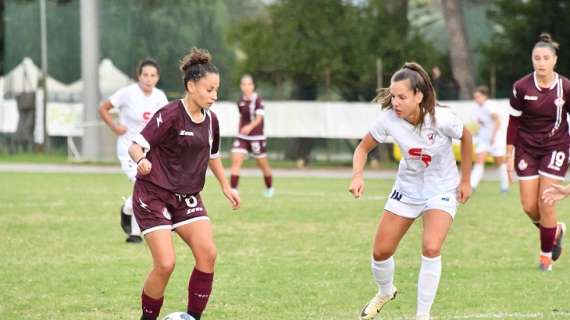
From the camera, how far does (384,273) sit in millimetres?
8266

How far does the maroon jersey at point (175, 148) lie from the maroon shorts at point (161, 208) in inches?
1.9

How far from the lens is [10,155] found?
36562 mm

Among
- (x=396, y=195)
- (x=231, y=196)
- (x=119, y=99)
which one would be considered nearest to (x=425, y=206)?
(x=396, y=195)

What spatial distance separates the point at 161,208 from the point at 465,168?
2.16 m

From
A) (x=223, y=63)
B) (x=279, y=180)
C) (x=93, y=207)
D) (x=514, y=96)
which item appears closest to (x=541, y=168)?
(x=514, y=96)

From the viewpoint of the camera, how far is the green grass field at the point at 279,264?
877cm

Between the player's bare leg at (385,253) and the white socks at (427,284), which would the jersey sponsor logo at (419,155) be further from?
the white socks at (427,284)

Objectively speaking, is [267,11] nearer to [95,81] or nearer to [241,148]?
[95,81]

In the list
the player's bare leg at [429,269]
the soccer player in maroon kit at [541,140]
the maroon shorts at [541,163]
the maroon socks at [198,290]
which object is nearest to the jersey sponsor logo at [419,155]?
→ the player's bare leg at [429,269]

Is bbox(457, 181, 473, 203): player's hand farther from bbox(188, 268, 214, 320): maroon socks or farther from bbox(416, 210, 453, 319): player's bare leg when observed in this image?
bbox(188, 268, 214, 320): maroon socks

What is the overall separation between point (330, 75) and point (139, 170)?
83.4 ft

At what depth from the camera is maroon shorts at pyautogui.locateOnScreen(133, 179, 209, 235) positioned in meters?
7.48

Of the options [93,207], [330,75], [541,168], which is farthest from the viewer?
[330,75]

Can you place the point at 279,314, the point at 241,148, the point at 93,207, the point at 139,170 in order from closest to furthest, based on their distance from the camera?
the point at 139,170
the point at 279,314
the point at 93,207
the point at 241,148
